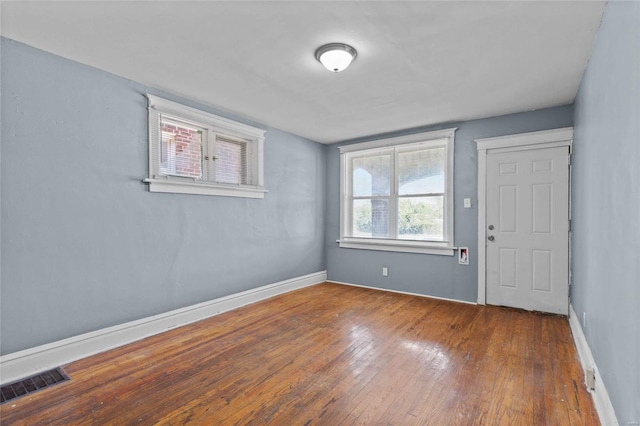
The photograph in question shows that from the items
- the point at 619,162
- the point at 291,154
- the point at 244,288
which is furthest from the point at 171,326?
the point at 619,162

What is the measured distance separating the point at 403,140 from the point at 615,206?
3241 millimetres

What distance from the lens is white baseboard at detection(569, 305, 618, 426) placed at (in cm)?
167

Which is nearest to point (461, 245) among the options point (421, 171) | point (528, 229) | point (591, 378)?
point (528, 229)

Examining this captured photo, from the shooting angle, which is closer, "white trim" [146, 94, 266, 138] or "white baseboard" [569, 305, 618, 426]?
"white baseboard" [569, 305, 618, 426]

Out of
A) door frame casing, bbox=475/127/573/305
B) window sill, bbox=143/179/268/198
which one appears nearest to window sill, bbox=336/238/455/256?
door frame casing, bbox=475/127/573/305

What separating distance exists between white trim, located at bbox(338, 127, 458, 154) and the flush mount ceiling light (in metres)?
2.34

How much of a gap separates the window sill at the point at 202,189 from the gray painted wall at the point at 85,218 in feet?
0.24

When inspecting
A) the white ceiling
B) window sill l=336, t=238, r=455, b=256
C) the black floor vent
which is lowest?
the black floor vent

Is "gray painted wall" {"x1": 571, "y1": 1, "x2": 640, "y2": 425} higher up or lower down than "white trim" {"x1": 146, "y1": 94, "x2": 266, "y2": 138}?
lower down

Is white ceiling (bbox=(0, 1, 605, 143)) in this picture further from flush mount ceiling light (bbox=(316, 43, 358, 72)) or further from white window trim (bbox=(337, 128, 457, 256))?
white window trim (bbox=(337, 128, 457, 256))

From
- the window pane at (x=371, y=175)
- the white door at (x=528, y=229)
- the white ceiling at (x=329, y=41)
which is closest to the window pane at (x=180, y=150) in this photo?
the white ceiling at (x=329, y=41)

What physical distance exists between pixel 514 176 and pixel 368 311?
253 centimetres

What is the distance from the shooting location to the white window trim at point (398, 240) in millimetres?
4320

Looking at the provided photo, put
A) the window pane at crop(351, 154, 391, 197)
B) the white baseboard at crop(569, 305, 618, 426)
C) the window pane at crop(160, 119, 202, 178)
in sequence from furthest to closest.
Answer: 1. the window pane at crop(351, 154, 391, 197)
2. the window pane at crop(160, 119, 202, 178)
3. the white baseboard at crop(569, 305, 618, 426)
